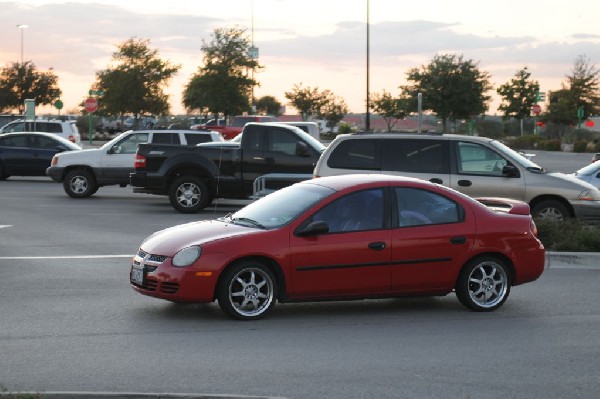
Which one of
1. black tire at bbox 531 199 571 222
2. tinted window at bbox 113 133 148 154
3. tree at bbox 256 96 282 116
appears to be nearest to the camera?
black tire at bbox 531 199 571 222

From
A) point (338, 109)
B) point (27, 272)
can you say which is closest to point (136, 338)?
point (27, 272)

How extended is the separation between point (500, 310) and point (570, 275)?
3154mm

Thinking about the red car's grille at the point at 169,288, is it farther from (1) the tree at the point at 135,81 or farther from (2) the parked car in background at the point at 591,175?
(1) the tree at the point at 135,81

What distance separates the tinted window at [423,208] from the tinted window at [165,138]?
59.4 feet

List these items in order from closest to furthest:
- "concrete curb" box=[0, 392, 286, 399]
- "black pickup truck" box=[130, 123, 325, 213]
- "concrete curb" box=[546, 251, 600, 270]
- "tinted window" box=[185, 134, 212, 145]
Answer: "concrete curb" box=[0, 392, 286, 399] < "concrete curb" box=[546, 251, 600, 270] < "black pickup truck" box=[130, 123, 325, 213] < "tinted window" box=[185, 134, 212, 145]

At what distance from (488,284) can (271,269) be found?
2.38 m

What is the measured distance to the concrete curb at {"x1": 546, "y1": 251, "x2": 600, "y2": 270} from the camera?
15.6 metres

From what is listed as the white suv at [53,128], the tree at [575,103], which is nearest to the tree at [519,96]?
the tree at [575,103]

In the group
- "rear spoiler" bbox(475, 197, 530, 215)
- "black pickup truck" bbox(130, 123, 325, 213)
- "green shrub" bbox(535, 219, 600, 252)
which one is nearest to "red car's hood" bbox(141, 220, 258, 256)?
"rear spoiler" bbox(475, 197, 530, 215)

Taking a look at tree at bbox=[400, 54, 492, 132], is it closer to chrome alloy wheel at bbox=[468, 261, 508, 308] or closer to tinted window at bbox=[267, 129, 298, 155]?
tinted window at bbox=[267, 129, 298, 155]

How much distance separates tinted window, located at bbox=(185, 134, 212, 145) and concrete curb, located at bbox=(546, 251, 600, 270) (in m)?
15.4

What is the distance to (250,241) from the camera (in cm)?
1073

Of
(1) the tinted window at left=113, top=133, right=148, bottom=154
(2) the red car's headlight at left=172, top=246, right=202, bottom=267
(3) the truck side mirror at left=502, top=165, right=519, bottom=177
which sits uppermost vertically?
(1) the tinted window at left=113, top=133, right=148, bottom=154

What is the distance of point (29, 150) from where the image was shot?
3362 centimetres
